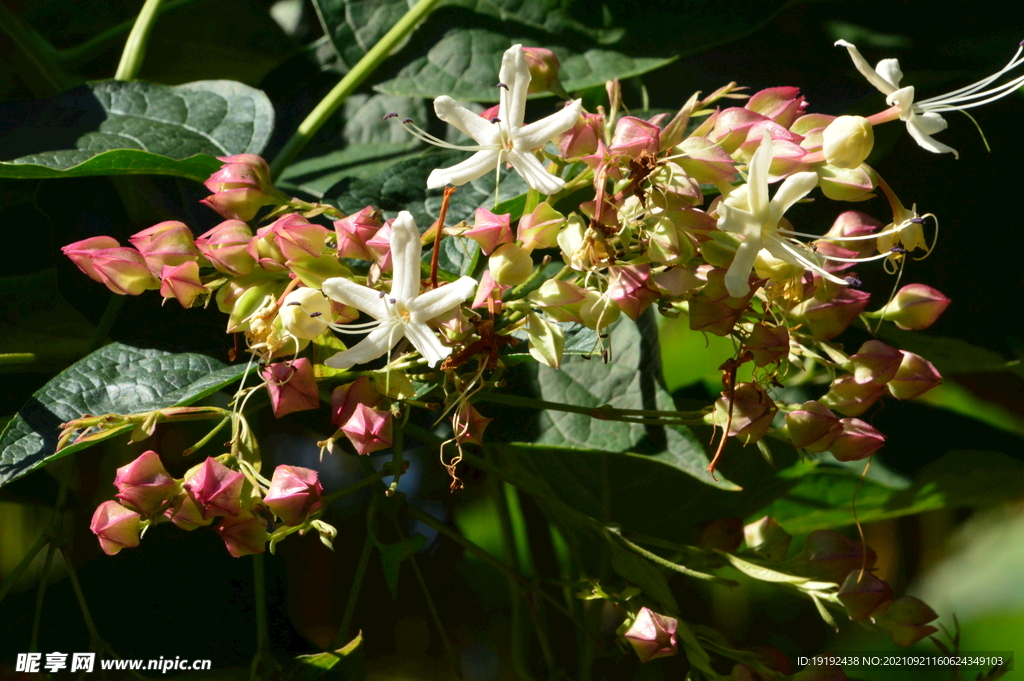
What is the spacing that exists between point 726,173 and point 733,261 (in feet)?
0.18

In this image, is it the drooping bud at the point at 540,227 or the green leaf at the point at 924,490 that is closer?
the drooping bud at the point at 540,227

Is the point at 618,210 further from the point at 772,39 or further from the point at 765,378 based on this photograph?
the point at 772,39

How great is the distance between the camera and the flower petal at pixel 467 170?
0.43m

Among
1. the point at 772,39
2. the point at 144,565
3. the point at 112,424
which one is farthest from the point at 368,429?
the point at 772,39

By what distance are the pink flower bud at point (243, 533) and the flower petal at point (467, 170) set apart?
0.22 m

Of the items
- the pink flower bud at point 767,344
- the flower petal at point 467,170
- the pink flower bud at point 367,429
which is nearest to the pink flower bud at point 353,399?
the pink flower bud at point 367,429

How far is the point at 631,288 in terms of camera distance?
414 mm

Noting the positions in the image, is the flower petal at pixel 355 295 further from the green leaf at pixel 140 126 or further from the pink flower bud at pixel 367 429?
the green leaf at pixel 140 126

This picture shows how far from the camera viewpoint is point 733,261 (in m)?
0.40

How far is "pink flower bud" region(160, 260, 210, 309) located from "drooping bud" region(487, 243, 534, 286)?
18 centimetres

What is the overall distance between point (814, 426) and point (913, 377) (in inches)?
3.2

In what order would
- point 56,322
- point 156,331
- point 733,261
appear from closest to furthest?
point 733,261 < point 156,331 < point 56,322

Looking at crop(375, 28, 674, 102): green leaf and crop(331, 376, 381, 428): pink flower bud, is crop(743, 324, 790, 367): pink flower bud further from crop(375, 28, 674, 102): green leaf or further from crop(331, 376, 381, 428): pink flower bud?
crop(375, 28, 674, 102): green leaf

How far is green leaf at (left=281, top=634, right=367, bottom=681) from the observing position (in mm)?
579
